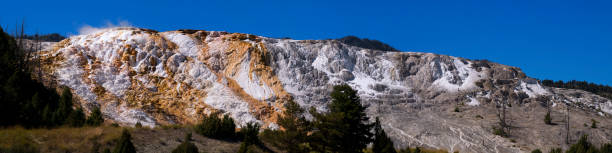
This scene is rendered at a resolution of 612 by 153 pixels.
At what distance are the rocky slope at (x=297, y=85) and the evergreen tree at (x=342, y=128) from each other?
58.1 feet

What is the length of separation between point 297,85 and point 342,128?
2911cm

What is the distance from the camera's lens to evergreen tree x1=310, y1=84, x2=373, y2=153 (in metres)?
25.0

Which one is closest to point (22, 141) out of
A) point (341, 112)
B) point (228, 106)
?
point (341, 112)

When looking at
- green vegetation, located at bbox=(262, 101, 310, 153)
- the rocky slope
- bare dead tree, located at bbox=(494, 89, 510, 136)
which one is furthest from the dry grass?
bare dead tree, located at bbox=(494, 89, 510, 136)

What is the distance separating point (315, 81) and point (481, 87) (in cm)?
2102

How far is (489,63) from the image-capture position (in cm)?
7056

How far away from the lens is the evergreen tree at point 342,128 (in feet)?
82.0

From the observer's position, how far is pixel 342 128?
24.9m

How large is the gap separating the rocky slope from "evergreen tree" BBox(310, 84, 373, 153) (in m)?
17.7

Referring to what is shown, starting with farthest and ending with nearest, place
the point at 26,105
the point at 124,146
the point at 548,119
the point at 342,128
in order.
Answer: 1. the point at 548,119
2. the point at 342,128
3. the point at 26,105
4. the point at 124,146

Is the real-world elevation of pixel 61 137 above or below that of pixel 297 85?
below

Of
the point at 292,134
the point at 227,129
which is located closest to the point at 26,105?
the point at 227,129

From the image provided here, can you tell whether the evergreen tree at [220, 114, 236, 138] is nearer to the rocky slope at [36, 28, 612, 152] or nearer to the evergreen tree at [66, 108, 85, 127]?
the evergreen tree at [66, 108, 85, 127]

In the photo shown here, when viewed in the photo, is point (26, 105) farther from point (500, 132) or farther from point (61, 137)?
point (500, 132)
